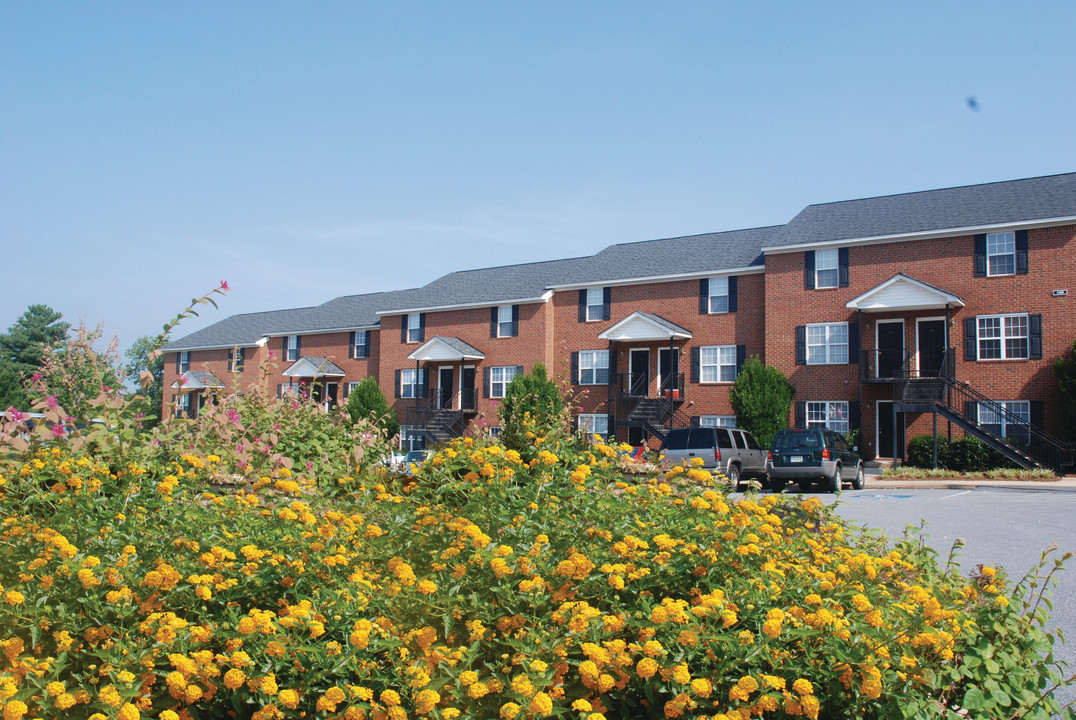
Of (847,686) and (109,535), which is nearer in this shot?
(847,686)

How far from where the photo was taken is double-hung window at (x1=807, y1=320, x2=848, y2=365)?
29469mm

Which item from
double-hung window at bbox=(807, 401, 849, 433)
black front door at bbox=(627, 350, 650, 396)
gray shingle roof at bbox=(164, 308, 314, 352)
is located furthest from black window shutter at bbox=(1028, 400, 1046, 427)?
gray shingle roof at bbox=(164, 308, 314, 352)

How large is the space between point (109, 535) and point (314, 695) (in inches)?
58.0

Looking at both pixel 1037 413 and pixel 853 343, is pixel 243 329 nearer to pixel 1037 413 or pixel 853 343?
pixel 853 343

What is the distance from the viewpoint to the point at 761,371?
3003 cm

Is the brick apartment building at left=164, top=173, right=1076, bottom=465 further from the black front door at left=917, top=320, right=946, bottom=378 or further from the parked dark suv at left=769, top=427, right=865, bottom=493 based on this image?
the parked dark suv at left=769, top=427, right=865, bottom=493

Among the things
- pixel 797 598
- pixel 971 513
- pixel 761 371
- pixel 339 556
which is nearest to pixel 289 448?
pixel 339 556

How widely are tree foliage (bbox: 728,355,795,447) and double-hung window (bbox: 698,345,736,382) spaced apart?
6.93 feet

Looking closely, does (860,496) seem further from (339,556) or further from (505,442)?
(339,556)

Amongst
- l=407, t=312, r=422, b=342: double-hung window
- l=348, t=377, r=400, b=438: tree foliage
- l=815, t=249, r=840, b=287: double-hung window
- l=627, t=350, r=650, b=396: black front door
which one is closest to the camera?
l=815, t=249, r=840, b=287: double-hung window

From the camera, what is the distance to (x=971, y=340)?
2741cm

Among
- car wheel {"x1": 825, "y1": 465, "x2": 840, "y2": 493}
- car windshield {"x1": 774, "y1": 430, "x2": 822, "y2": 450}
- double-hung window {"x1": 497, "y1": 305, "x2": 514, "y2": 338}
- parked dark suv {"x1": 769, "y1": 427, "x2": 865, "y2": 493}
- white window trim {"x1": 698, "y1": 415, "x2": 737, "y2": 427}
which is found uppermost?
double-hung window {"x1": 497, "y1": 305, "x2": 514, "y2": 338}

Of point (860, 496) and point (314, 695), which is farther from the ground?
point (314, 695)

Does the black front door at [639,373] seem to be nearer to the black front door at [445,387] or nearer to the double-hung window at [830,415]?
the double-hung window at [830,415]
